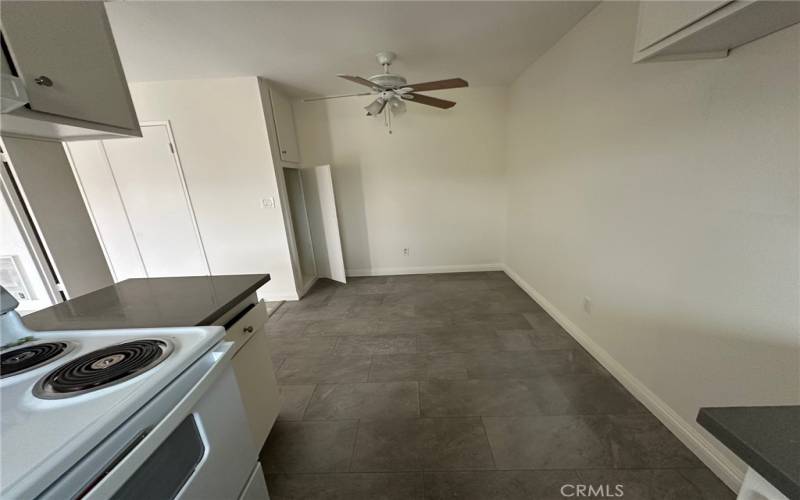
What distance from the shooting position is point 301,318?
122 inches

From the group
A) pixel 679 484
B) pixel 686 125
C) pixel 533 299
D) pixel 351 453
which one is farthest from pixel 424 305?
pixel 686 125

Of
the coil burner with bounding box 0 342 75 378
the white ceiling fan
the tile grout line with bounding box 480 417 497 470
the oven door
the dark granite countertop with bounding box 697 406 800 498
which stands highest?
the white ceiling fan

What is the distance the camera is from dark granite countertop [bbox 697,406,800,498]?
428 mm

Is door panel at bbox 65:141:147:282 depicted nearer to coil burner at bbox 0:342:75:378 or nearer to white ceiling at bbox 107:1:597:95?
white ceiling at bbox 107:1:597:95

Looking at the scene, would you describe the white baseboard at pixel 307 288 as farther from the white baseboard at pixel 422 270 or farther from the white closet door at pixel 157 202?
the white closet door at pixel 157 202

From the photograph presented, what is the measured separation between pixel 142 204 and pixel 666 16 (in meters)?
4.71

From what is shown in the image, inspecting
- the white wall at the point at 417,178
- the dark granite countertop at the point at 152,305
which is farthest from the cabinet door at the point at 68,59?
the white wall at the point at 417,178

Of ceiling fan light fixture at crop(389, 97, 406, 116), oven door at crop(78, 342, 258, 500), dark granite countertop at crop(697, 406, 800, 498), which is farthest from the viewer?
ceiling fan light fixture at crop(389, 97, 406, 116)

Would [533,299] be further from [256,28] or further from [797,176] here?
[256,28]

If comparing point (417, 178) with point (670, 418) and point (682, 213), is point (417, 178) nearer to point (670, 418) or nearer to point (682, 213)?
point (682, 213)

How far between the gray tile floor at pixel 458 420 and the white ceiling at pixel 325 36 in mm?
2642

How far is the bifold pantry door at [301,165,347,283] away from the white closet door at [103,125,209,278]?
57.3 inches

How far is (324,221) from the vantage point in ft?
13.1

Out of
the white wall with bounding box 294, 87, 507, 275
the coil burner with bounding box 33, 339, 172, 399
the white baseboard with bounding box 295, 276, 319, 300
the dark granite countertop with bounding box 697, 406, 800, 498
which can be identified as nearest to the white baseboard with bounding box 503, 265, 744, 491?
the dark granite countertop with bounding box 697, 406, 800, 498
